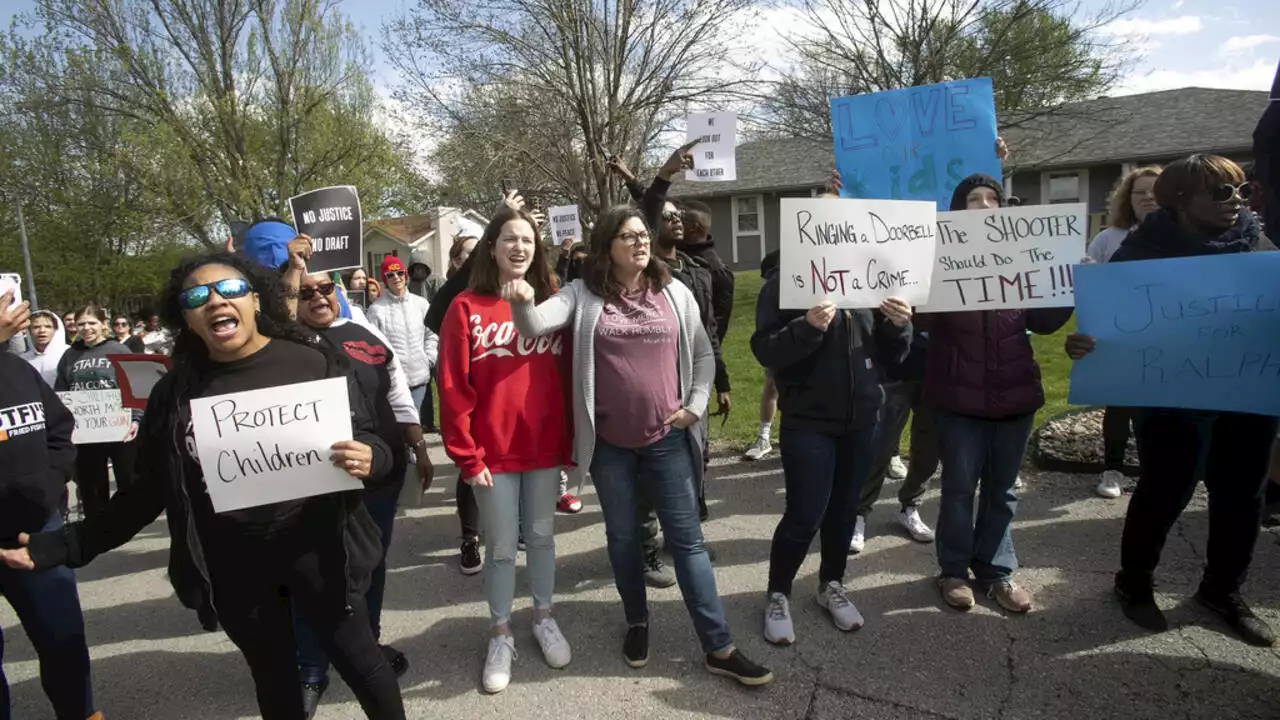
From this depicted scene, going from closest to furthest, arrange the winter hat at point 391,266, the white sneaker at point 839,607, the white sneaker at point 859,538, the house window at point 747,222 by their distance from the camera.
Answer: the white sneaker at point 839,607 < the white sneaker at point 859,538 < the winter hat at point 391,266 < the house window at point 747,222

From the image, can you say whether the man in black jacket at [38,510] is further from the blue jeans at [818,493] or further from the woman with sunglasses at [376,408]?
the blue jeans at [818,493]

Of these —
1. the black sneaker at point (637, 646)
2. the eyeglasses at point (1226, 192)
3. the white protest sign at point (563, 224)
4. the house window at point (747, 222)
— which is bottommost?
the black sneaker at point (637, 646)

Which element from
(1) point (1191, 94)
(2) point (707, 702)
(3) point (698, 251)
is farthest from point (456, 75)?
(1) point (1191, 94)

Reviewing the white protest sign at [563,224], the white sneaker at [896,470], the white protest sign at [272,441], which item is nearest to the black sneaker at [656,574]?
the white protest sign at [272,441]

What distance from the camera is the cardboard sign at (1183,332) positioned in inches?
110

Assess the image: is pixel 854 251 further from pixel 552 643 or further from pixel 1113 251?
pixel 1113 251

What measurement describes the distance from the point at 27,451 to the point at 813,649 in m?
3.21

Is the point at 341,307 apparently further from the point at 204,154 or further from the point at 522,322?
the point at 204,154

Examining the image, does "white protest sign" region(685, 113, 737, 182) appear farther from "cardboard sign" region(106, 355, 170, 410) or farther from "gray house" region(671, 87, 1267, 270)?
"gray house" region(671, 87, 1267, 270)

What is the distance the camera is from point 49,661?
2695 millimetres

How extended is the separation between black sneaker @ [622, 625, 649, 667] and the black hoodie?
2323mm

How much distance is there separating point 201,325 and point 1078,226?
3.40 meters

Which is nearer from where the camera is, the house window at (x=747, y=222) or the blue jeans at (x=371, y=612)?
the blue jeans at (x=371, y=612)

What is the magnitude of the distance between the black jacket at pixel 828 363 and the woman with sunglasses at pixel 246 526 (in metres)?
1.65
